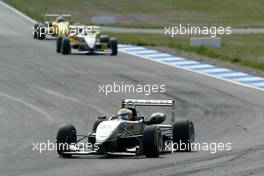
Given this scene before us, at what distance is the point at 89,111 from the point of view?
2455 cm

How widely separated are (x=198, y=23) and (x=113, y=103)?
3151cm

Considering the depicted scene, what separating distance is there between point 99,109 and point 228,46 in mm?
20331

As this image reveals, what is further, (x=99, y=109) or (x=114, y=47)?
(x=114, y=47)

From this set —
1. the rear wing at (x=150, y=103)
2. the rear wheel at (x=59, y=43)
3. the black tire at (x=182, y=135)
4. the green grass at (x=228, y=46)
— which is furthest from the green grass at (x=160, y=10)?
the black tire at (x=182, y=135)

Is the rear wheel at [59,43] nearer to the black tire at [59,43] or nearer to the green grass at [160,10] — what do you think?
the black tire at [59,43]

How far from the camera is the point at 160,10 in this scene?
207 ft

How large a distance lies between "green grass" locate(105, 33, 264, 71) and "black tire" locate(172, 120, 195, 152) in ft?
55.7

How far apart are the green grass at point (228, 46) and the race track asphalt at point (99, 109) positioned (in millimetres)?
3939

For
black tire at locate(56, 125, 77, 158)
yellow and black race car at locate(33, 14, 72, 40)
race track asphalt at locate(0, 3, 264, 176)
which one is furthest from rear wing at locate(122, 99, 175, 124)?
yellow and black race car at locate(33, 14, 72, 40)

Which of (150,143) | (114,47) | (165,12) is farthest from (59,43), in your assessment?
(165,12)

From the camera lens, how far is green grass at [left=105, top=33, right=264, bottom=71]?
3775cm

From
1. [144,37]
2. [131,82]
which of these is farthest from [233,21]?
[131,82]

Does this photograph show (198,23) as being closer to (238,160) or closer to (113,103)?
(113,103)

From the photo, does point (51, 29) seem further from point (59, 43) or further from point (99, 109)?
point (99, 109)
